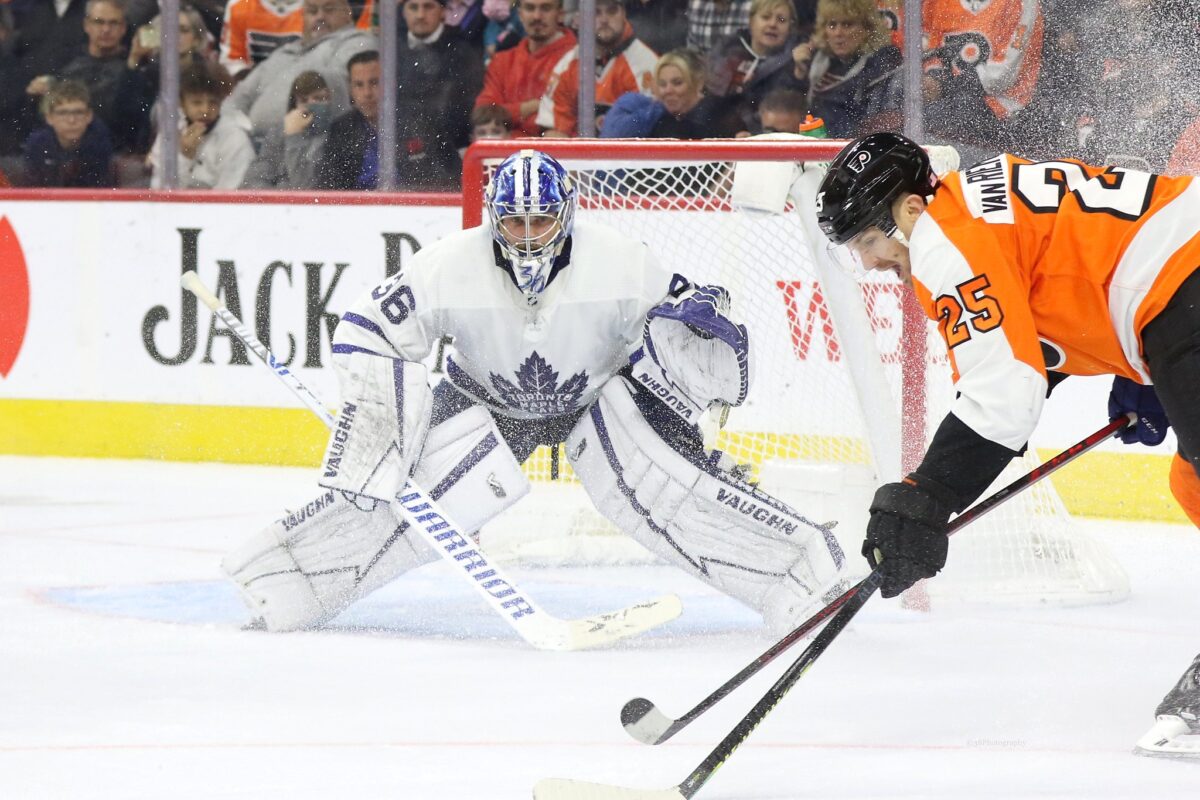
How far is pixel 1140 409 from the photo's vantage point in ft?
8.44

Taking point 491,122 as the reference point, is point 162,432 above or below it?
below

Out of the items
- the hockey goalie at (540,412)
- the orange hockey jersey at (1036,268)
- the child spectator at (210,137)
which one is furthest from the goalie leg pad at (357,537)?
the child spectator at (210,137)

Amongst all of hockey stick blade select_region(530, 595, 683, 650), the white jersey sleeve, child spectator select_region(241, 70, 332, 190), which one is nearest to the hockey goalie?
the white jersey sleeve

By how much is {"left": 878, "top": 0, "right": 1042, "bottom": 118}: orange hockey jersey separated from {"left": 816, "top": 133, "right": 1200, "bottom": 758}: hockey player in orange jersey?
245 cm

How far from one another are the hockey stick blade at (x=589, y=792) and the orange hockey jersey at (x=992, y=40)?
302 cm

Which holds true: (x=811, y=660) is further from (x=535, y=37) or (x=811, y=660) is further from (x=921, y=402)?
(x=535, y=37)

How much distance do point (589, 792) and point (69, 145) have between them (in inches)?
178

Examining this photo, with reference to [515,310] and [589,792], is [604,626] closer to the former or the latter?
[515,310]

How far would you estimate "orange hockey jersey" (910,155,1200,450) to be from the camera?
6.95 ft

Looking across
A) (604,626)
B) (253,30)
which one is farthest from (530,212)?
(253,30)

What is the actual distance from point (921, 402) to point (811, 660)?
4.64 ft

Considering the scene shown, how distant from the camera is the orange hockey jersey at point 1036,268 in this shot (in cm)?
212

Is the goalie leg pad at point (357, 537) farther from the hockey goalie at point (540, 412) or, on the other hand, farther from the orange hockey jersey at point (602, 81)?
the orange hockey jersey at point (602, 81)

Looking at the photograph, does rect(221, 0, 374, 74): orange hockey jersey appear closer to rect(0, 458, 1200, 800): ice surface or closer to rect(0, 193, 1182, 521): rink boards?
rect(0, 193, 1182, 521): rink boards
